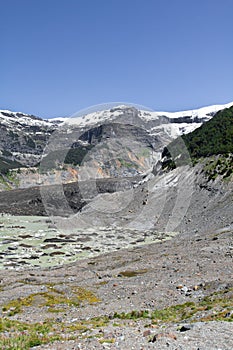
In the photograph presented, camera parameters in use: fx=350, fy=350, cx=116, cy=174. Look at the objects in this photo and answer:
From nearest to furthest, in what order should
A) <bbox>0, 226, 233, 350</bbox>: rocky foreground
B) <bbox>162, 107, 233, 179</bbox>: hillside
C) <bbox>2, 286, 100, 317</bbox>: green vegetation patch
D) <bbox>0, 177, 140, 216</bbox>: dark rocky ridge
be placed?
1. <bbox>0, 226, 233, 350</bbox>: rocky foreground
2. <bbox>2, 286, 100, 317</bbox>: green vegetation patch
3. <bbox>162, 107, 233, 179</bbox>: hillside
4. <bbox>0, 177, 140, 216</bbox>: dark rocky ridge

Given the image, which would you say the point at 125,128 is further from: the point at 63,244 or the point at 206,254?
the point at 206,254

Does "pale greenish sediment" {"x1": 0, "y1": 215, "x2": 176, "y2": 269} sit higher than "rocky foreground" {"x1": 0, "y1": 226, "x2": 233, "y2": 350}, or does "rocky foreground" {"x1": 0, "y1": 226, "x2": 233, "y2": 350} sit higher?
"rocky foreground" {"x1": 0, "y1": 226, "x2": 233, "y2": 350}

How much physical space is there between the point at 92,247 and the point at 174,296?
39.5m

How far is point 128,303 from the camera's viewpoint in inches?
977

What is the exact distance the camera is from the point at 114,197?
10406cm

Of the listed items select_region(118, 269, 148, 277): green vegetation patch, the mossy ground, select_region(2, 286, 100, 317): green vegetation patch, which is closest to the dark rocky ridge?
select_region(118, 269, 148, 277): green vegetation patch

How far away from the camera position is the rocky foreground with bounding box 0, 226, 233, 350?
1276 cm

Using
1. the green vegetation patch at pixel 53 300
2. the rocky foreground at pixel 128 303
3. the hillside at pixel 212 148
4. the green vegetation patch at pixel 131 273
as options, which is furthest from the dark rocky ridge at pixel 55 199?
the green vegetation patch at pixel 53 300

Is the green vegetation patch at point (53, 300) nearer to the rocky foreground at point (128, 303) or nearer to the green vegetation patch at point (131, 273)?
the rocky foreground at point (128, 303)

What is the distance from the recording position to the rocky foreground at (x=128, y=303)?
1276cm

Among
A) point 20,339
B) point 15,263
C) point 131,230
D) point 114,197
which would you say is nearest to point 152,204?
point 131,230

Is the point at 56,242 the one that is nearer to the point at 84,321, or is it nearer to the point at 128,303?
the point at 128,303

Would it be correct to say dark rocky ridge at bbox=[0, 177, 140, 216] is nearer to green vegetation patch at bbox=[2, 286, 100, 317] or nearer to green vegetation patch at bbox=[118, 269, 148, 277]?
green vegetation patch at bbox=[118, 269, 148, 277]

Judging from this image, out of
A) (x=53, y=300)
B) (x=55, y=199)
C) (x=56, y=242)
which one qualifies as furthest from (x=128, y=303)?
(x=55, y=199)
